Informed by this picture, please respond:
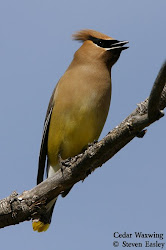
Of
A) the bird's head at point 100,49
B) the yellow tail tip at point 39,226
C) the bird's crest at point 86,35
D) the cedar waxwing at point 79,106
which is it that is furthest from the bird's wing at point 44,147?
the bird's crest at point 86,35

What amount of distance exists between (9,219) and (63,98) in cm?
174

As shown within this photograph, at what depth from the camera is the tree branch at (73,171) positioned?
4.43 metres

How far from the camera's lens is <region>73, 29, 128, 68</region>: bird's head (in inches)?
254

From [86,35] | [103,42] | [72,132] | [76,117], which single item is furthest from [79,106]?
[86,35]

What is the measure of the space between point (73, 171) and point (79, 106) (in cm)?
104

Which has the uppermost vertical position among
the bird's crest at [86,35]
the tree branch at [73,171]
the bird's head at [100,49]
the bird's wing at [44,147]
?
the bird's crest at [86,35]

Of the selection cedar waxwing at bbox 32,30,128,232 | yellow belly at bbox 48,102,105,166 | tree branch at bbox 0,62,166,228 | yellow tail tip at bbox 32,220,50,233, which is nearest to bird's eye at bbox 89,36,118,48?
cedar waxwing at bbox 32,30,128,232

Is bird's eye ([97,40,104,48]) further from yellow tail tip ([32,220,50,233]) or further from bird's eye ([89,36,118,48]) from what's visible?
yellow tail tip ([32,220,50,233])

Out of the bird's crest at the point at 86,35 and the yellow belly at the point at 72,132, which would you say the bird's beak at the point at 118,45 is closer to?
Answer: the bird's crest at the point at 86,35

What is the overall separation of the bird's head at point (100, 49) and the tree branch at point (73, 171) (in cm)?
176

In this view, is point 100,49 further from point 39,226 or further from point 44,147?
point 39,226

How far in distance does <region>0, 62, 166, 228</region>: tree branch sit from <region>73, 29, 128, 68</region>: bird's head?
176 centimetres

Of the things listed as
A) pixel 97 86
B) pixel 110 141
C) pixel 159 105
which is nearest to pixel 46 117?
pixel 97 86

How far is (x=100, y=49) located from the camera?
6.54 meters
